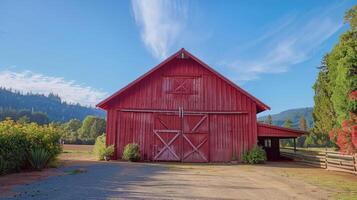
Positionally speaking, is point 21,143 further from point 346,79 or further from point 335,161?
point 335,161

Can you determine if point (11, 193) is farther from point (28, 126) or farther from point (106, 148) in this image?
point (106, 148)

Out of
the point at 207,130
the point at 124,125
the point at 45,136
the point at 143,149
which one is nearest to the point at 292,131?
the point at 207,130

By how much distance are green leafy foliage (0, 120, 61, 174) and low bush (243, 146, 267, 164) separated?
1139 centimetres

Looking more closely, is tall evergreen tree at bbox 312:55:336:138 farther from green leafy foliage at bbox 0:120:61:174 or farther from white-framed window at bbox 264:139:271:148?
green leafy foliage at bbox 0:120:61:174

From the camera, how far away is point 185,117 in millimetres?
18578


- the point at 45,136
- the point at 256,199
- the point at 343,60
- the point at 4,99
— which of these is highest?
the point at 4,99

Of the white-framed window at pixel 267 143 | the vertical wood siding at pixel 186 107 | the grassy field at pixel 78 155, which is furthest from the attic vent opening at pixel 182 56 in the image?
the white-framed window at pixel 267 143

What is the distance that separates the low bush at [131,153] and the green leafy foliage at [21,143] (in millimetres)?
4634

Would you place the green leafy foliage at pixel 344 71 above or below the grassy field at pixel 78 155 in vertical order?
above

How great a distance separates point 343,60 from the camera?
14.2 metres

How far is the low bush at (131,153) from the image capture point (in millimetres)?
17234

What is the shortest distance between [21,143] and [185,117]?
33.3 feet

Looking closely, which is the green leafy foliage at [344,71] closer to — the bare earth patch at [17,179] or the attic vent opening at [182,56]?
the attic vent opening at [182,56]

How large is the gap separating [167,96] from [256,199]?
12227 mm
